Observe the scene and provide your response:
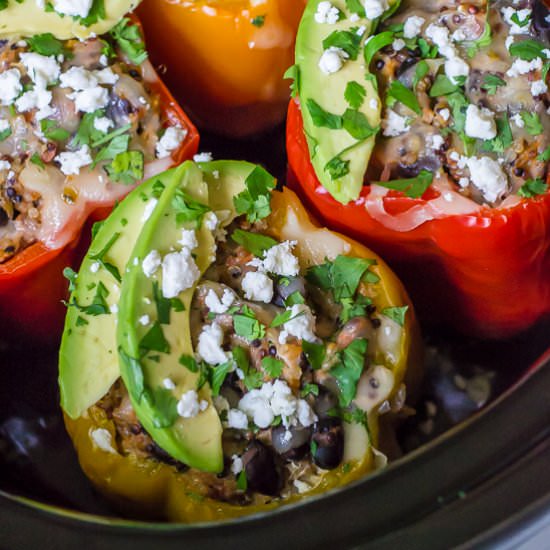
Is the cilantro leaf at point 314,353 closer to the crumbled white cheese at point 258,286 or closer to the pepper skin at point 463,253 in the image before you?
the crumbled white cheese at point 258,286

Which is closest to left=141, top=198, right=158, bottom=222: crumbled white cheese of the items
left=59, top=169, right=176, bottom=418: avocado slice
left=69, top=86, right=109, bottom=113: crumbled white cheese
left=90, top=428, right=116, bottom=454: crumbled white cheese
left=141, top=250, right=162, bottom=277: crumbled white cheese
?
left=59, top=169, right=176, bottom=418: avocado slice

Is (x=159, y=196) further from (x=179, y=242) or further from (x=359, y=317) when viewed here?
(x=359, y=317)

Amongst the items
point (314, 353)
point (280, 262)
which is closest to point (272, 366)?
point (314, 353)

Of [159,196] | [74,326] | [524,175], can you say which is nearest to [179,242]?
[159,196]

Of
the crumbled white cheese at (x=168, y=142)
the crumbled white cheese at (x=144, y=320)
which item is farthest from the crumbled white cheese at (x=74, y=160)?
the crumbled white cheese at (x=144, y=320)

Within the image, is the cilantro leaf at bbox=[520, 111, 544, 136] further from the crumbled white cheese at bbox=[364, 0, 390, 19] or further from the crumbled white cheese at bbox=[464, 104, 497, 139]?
the crumbled white cheese at bbox=[364, 0, 390, 19]

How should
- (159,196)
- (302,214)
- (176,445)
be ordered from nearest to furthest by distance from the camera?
(176,445) → (159,196) → (302,214)
